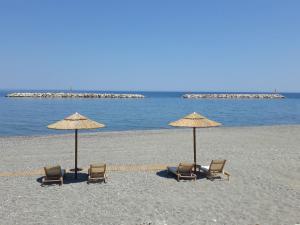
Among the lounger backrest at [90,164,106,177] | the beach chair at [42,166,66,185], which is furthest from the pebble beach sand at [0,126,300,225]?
the lounger backrest at [90,164,106,177]

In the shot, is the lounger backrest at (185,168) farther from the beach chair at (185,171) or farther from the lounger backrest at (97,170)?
the lounger backrest at (97,170)

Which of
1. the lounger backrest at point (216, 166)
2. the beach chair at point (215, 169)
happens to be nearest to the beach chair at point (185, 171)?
the beach chair at point (215, 169)

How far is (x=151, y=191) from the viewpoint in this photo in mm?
11195

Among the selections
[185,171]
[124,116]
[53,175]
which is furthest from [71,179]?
[124,116]

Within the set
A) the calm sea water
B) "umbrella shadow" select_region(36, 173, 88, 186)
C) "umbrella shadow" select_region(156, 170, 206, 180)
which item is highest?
"umbrella shadow" select_region(156, 170, 206, 180)

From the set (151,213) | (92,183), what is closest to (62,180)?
(92,183)

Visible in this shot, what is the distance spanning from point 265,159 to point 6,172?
10932 mm

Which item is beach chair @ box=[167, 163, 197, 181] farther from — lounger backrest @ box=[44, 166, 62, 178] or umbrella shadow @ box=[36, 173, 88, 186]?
lounger backrest @ box=[44, 166, 62, 178]

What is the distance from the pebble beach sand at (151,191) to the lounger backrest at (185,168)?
0.47m

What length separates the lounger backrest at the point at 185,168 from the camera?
12586 millimetres

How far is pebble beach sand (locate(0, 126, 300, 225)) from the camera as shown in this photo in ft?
29.3

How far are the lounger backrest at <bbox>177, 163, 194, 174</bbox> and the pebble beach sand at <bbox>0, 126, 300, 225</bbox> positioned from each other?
469mm

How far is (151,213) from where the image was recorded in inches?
361

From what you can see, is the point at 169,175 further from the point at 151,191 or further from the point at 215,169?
the point at 151,191
